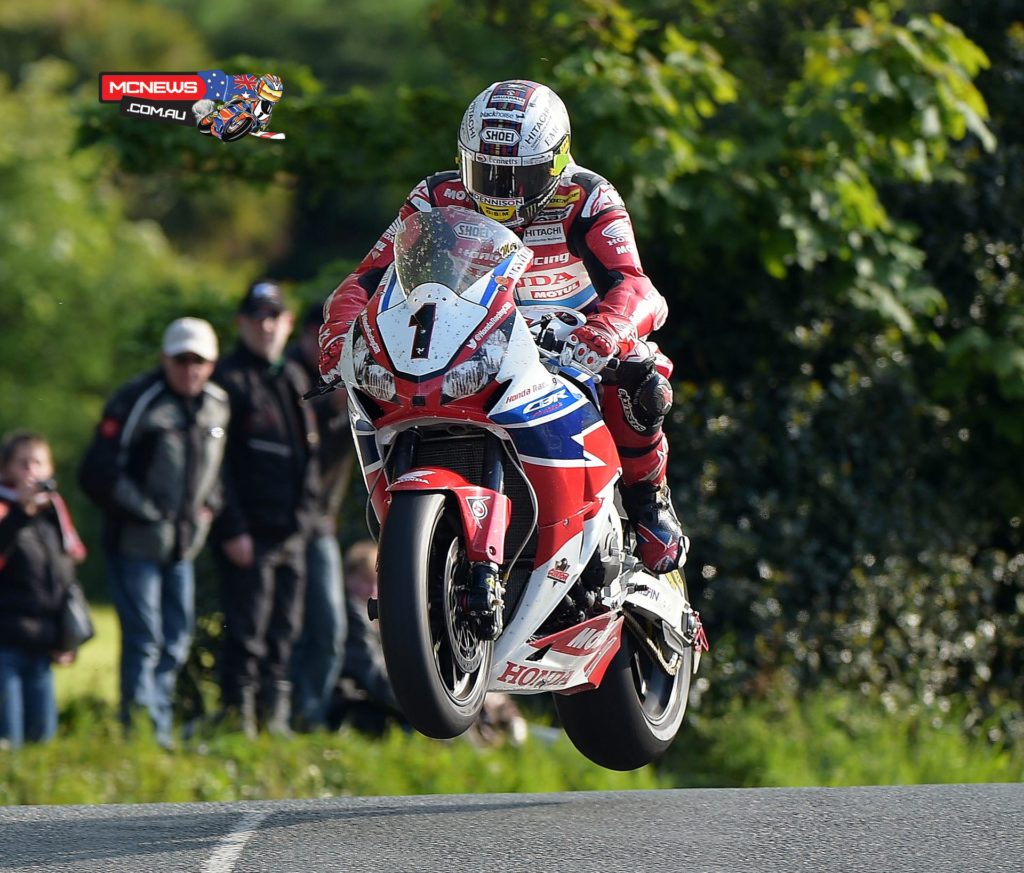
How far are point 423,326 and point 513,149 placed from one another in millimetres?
675

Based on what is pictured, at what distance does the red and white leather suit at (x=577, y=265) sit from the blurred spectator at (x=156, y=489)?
2.89 m

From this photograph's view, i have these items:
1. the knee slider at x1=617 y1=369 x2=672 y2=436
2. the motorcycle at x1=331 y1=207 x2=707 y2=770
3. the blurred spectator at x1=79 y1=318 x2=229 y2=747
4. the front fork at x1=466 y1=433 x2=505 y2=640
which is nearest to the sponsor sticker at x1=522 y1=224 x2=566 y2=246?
the motorcycle at x1=331 y1=207 x2=707 y2=770

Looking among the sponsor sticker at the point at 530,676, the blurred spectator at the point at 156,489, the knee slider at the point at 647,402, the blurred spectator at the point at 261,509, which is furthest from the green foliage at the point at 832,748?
the sponsor sticker at the point at 530,676

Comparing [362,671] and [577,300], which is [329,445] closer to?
[362,671]

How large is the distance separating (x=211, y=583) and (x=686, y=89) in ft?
12.7

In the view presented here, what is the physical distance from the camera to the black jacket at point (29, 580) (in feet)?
28.2

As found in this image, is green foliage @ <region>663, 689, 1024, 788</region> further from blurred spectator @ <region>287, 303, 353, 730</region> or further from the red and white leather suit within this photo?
the red and white leather suit

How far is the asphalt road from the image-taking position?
5.57m

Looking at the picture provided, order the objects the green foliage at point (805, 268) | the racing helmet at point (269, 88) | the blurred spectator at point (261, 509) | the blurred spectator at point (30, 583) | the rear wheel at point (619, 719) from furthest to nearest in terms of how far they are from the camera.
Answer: the green foliage at point (805, 268) → the blurred spectator at point (261, 509) → the blurred spectator at point (30, 583) → the racing helmet at point (269, 88) → the rear wheel at point (619, 719)

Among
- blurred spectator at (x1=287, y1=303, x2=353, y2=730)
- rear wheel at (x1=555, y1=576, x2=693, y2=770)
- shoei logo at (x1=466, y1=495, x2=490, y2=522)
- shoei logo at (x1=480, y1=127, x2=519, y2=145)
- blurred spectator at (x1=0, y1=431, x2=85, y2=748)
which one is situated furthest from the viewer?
blurred spectator at (x1=287, y1=303, x2=353, y2=730)

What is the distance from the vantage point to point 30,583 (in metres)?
8.66

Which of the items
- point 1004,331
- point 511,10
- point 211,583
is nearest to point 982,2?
point 1004,331

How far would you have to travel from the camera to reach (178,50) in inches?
1730

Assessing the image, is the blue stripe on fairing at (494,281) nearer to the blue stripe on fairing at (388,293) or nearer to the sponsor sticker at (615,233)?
the blue stripe on fairing at (388,293)
